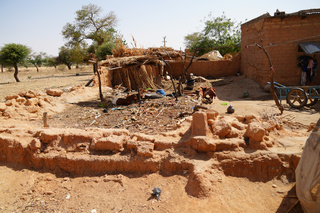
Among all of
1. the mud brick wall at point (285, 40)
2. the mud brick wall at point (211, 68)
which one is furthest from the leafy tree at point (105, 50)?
the mud brick wall at point (285, 40)

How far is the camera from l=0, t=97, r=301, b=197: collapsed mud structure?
3.09 m

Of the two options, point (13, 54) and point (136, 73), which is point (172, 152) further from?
point (13, 54)

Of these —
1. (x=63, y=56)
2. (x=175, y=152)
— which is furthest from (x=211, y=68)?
(x=63, y=56)

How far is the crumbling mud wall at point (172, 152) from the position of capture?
3092 millimetres

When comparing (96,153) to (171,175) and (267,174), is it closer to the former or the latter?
(171,175)

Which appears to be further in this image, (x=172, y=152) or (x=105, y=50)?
(x=105, y=50)

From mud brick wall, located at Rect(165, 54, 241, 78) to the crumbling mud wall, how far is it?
1143 cm

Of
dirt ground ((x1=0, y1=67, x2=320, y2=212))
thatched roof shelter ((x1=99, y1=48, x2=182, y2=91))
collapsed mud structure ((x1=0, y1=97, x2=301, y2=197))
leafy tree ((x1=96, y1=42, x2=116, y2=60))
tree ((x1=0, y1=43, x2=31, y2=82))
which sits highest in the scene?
leafy tree ((x1=96, y1=42, x2=116, y2=60))

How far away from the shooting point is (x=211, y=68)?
14969 mm

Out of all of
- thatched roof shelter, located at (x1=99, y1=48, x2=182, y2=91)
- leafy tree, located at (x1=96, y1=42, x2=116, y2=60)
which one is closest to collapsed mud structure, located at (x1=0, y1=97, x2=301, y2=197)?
thatched roof shelter, located at (x1=99, y1=48, x2=182, y2=91)

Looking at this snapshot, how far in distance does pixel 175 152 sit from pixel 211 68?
1252 cm

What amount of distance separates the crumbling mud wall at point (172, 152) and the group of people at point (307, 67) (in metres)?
7.66

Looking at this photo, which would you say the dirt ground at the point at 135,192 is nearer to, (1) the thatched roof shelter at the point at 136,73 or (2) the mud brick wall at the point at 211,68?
(1) the thatched roof shelter at the point at 136,73

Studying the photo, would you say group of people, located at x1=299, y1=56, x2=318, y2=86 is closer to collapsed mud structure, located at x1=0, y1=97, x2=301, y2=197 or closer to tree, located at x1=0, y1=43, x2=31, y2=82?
collapsed mud structure, located at x1=0, y1=97, x2=301, y2=197
